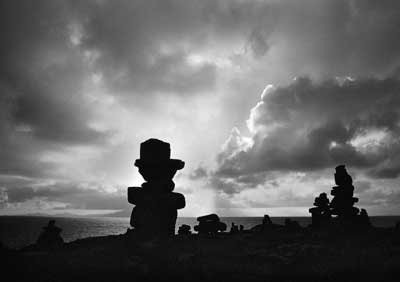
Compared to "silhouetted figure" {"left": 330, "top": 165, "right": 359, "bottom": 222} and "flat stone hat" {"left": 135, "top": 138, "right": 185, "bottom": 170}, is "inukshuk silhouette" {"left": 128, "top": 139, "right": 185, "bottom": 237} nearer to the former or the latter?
"flat stone hat" {"left": 135, "top": 138, "right": 185, "bottom": 170}

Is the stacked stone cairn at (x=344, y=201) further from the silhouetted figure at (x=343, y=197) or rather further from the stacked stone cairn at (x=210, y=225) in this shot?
the stacked stone cairn at (x=210, y=225)

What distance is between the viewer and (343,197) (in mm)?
42938

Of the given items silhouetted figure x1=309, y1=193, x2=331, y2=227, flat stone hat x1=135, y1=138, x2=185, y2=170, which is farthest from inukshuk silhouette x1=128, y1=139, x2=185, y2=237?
silhouetted figure x1=309, y1=193, x2=331, y2=227

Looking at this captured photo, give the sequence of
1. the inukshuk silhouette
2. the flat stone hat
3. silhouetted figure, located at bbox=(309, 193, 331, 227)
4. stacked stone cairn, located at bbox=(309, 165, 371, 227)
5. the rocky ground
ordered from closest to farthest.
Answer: the rocky ground < the inukshuk silhouette < the flat stone hat < stacked stone cairn, located at bbox=(309, 165, 371, 227) < silhouetted figure, located at bbox=(309, 193, 331, 227)

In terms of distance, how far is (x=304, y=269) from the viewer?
16.7m

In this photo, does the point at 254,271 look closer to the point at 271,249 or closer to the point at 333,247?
the point at 271,249

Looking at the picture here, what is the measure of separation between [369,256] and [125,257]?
13639 mm

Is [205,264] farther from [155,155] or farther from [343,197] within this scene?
[343,197]

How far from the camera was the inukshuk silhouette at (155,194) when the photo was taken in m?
26.8

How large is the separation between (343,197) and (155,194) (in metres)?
26.9

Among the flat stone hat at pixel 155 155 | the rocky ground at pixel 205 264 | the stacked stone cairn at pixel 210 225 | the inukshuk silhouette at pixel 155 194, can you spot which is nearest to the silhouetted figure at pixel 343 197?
the stacked stone cairn at pixel 210 225

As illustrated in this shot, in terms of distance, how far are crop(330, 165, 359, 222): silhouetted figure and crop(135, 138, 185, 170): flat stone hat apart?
24.9m

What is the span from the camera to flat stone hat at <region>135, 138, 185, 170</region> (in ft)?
90.7

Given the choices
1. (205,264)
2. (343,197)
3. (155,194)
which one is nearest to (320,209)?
(343,197)
